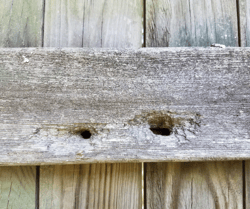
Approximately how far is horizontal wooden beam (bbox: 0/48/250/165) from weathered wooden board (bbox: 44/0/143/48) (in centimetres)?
16

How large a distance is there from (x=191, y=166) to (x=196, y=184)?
0.07 m

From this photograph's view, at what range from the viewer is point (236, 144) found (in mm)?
625

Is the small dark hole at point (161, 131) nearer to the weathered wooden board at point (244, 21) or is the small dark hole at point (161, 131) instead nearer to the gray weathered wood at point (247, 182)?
the gray weathered wood at point (247, 182)

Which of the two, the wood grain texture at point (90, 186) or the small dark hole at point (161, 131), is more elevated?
the small dark hole at point (161, 131)

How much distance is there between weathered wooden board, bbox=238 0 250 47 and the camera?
781 mm

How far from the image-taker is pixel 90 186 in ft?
2.49

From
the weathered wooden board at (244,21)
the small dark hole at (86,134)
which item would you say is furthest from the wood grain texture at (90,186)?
the weathered wooden board at (244,21)

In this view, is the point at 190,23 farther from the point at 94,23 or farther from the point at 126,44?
the point at 94,23

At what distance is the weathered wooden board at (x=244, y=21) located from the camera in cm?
78

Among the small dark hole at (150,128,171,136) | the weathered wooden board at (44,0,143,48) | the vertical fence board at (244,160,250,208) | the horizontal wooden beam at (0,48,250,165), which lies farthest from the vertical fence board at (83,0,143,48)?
→ the vertical fence board at (244,160,250,208)

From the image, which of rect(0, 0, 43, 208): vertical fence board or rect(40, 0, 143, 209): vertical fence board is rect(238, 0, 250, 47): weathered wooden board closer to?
rect(40, 0, 143, 209): vertical fence board

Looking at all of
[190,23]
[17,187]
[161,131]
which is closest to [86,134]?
[161,131]

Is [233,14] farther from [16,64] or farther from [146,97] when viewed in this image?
[16,64]

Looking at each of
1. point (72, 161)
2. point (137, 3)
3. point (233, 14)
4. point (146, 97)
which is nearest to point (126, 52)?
point (146, 97)
